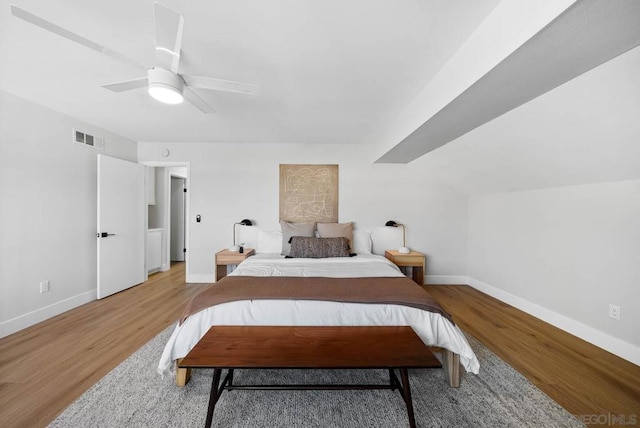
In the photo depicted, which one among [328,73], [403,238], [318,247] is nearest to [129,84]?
[328,73]

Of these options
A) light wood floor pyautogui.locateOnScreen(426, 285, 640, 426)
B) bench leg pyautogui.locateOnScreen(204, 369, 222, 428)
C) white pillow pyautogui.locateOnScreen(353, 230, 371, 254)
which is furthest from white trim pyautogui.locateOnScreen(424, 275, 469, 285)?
bench leg pyautogui.locateOnScreen(204, 369, 222, 428)

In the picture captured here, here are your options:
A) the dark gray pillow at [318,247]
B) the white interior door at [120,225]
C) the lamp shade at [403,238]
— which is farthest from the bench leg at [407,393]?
the white interior door at [120,225]

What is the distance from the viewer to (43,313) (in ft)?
8.69

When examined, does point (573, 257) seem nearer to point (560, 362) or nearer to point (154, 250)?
point (560, 362)

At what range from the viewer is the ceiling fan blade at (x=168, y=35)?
1.26 m

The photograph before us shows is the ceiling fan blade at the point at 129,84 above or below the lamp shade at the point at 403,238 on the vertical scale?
above

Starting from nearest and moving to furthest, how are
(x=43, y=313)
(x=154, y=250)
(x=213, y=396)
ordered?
(x=213, y=396)
(x=43, y=313)
(x=154, y=250)

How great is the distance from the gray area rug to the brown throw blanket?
494mm

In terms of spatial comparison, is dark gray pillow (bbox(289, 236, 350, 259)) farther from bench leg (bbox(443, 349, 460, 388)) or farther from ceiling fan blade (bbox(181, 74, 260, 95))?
ceiling fan blade (bbox(181, 74, 260, 95))

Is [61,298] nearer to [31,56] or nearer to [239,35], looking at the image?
[31,56]

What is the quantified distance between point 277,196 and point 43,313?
3.09m

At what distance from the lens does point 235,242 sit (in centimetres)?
403

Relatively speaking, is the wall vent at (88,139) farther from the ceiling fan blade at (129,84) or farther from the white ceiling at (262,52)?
the ceiling fan blade at (129,84)

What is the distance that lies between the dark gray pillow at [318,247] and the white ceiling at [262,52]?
64.7 inches
